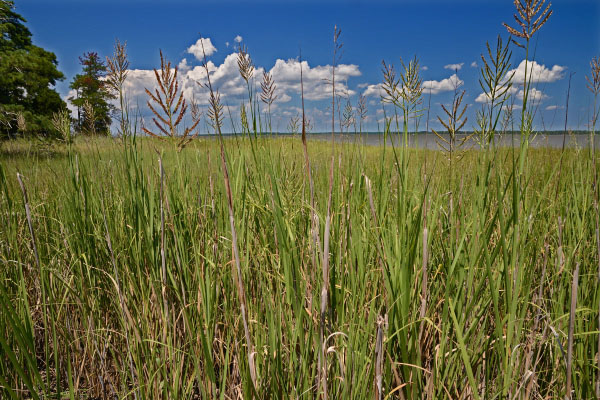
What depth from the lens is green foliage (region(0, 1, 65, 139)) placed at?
423 inches

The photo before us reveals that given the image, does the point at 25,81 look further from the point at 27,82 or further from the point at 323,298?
the point at 323,298

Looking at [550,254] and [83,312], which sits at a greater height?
[550,254]

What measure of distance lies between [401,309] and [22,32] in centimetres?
1919

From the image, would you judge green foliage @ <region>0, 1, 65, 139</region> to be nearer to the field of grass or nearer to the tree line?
the tree line

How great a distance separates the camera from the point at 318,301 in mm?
1094

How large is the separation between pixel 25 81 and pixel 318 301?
47.2 ft

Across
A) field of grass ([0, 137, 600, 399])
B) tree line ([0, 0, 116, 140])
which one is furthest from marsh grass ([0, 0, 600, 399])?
tree line ([0, 0, 116, 140])

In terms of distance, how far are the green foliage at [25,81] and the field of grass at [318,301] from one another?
10418mm

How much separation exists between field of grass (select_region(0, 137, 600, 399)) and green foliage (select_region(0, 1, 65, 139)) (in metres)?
10.4

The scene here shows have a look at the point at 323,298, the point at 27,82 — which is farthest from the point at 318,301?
the point at 27,82

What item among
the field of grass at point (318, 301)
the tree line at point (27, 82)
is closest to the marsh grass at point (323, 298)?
the field of grass at point (318, 301)

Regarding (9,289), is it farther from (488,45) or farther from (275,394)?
(488,45)

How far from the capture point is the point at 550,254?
1572 millimetres

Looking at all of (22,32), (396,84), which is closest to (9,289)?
(396,84)
